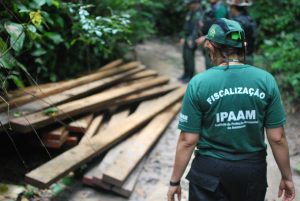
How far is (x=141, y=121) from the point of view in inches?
233

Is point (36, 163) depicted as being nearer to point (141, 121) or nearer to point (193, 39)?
point (141, 121)

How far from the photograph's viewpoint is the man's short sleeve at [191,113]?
8.75ft

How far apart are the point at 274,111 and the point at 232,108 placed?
310mm

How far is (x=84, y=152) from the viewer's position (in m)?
4.74

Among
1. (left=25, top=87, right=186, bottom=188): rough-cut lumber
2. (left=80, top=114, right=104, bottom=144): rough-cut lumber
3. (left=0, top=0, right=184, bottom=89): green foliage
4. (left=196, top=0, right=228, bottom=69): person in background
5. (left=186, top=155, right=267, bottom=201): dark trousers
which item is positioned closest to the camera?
(left=186, top=155, right=267, bottom=201): dark trousers

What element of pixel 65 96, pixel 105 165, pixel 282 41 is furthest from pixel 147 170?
pixel 282 41

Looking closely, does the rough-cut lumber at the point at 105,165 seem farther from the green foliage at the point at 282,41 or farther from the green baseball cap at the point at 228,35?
the green foliage at the point at 282,41

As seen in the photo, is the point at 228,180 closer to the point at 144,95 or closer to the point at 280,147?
the point at 280,147

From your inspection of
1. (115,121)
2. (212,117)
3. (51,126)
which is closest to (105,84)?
(115,121)

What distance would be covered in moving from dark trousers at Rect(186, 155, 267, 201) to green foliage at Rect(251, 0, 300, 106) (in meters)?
3.85

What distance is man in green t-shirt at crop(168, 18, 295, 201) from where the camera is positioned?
263 cm

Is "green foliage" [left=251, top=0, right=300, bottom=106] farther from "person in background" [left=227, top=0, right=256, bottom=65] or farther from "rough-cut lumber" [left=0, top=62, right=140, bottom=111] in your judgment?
"rough-cut lumber" [left=0, top=62, right=140, bottom=111]

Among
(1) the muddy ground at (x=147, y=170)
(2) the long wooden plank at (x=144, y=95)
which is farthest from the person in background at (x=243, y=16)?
(2) the long wooden plank at (x=144, y=95)

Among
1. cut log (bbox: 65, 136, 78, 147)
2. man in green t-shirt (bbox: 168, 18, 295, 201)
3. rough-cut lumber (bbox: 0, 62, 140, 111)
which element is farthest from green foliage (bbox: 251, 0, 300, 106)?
man in green t-shirt (bbox: 168, 18, 295, 201)
